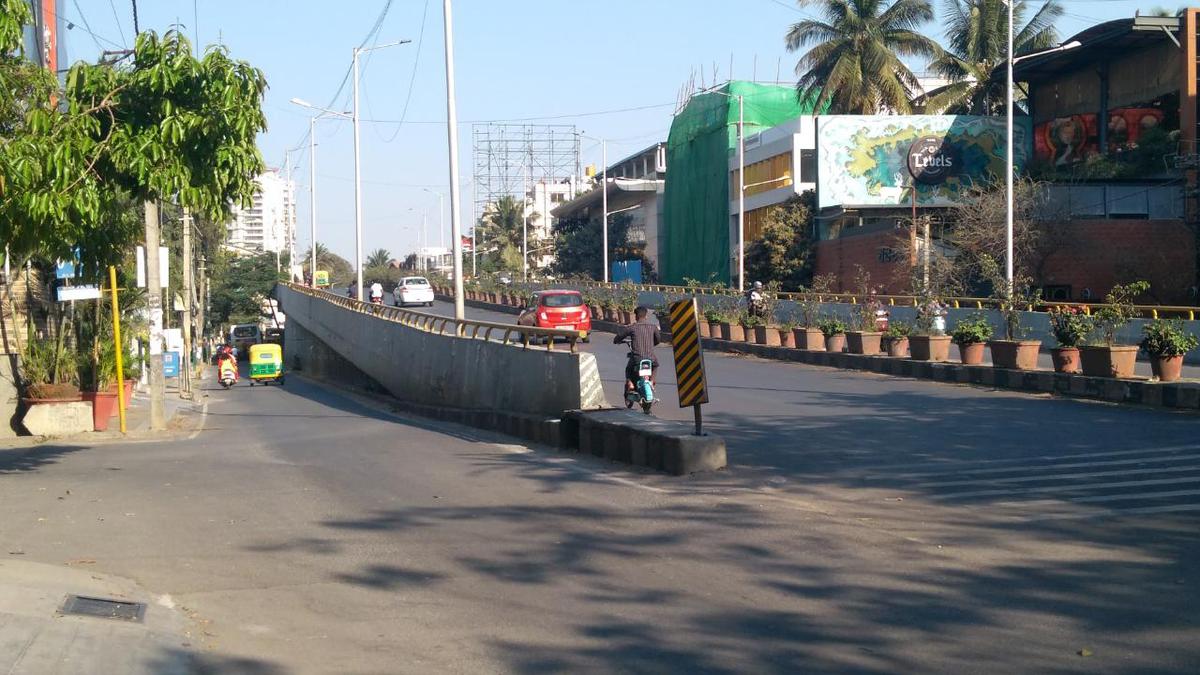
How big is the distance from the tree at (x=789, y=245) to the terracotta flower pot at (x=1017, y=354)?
3074cm

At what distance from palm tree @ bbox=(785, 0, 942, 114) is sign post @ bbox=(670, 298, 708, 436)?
4397 cm

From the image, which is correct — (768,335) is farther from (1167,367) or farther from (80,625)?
(80,625)

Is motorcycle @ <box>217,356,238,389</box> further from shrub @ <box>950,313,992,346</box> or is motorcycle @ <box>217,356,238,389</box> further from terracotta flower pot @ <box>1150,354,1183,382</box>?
terracotta flower pot @ <box>1150,354,1183,382</box>

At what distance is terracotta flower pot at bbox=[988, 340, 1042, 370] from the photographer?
22.5 meters

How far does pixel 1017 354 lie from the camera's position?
884 inches

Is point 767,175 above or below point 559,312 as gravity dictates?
above

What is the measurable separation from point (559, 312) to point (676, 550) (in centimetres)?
2994

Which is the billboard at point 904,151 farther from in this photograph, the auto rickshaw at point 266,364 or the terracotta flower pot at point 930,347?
the terracotta flower pot at point 930,347

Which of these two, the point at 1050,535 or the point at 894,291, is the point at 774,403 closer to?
the point at 1050,535

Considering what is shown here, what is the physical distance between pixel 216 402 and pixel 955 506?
3239 centimetres

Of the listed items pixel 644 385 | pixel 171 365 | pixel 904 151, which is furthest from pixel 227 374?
pixel 644 385

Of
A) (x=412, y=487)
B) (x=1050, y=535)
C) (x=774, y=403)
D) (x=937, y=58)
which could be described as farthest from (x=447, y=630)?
(x=937, y=58)

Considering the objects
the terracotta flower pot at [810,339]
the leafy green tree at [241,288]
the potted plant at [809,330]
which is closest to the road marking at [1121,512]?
the potted plant at [809,330]

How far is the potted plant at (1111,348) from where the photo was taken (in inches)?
782
